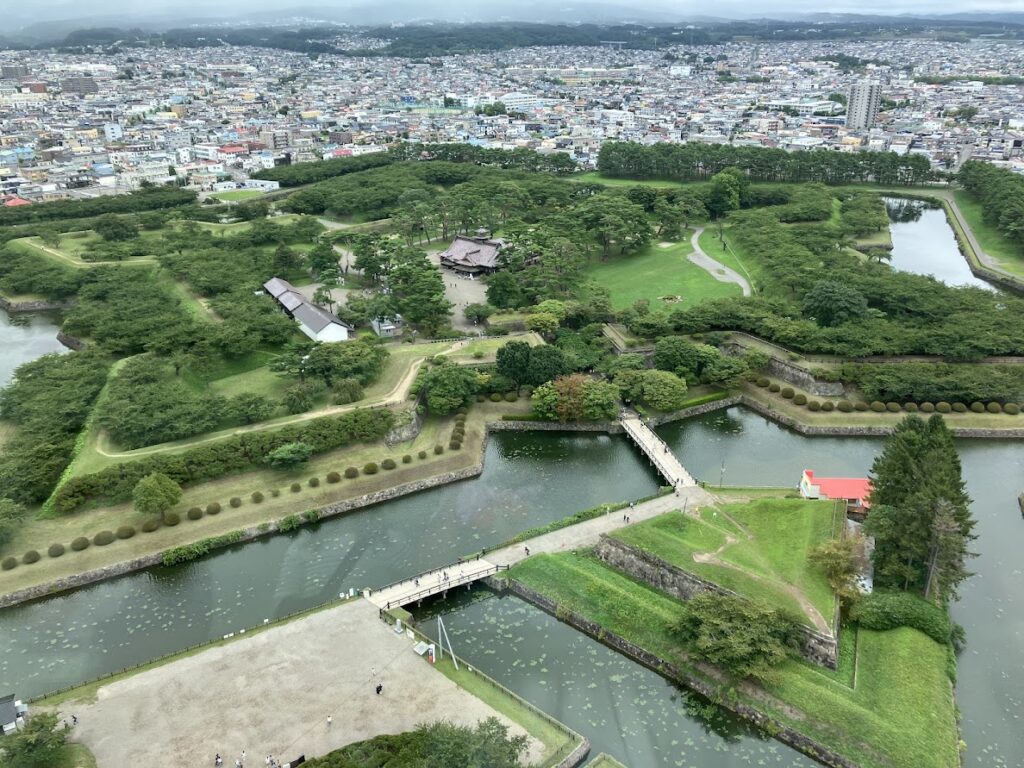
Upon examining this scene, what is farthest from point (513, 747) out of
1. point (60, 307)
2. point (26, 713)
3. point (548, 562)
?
point (60, 307)

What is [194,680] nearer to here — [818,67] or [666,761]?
[666,761]

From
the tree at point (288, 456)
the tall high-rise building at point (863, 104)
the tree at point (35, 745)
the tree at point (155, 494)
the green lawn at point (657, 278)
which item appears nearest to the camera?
the tree at point (35, 745)

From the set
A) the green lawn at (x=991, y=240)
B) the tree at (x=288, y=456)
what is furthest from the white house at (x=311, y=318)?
the green lawn at (x=991, y=240)

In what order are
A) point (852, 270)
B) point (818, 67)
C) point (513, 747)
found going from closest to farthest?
1. point (513, 747)
2. point (852, 270)
3. point (818, 67)

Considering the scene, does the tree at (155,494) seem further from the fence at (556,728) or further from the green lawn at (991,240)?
the green lawn at (991,240)

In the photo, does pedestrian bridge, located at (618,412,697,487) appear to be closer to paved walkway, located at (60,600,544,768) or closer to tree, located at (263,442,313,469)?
paved walkway, located at (60,600,544,768)

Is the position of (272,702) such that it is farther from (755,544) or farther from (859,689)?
(859,689)
